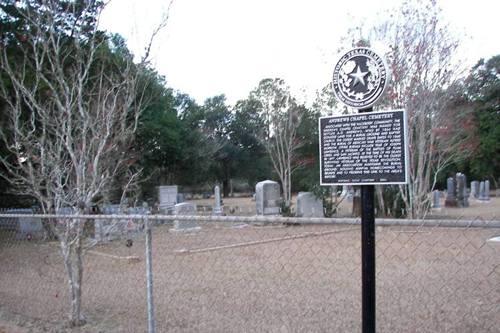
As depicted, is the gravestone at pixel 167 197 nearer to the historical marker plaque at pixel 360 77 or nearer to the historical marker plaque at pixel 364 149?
the historical marker plaque at pixel 364 149

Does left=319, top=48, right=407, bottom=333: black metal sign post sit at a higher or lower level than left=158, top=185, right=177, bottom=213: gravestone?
higher

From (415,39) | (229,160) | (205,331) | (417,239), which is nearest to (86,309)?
(205,331)

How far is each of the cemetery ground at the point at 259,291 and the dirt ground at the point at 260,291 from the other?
0.02 meters

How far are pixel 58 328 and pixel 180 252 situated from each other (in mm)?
5830

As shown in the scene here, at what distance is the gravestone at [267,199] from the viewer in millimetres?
22109

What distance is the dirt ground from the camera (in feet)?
18.8

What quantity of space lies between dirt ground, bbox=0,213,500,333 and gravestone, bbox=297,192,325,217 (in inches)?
380

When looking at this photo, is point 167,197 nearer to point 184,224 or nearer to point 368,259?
point 184,224

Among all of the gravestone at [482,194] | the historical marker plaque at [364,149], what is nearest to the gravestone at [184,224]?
the historical marker plaque at [364,149]

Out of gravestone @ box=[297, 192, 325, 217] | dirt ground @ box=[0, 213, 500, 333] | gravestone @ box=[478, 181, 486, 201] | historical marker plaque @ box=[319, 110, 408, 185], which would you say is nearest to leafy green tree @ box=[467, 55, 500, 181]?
gravestone @ box=[478, 181, 486, 201]

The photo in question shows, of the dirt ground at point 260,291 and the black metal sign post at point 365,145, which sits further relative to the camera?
the dirt ground at point 260,291

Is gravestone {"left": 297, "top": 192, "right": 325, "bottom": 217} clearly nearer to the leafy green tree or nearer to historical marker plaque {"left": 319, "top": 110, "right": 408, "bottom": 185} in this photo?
historical marker plaque {"left": 319, "top": 110, "right": 408, "bottom": 185}

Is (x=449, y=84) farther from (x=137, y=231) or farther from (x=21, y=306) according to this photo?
(x=21, y=306)

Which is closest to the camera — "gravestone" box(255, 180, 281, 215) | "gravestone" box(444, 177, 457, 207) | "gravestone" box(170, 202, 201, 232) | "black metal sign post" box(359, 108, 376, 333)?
"black metal sign post" box(359, 108, 376, 333)
